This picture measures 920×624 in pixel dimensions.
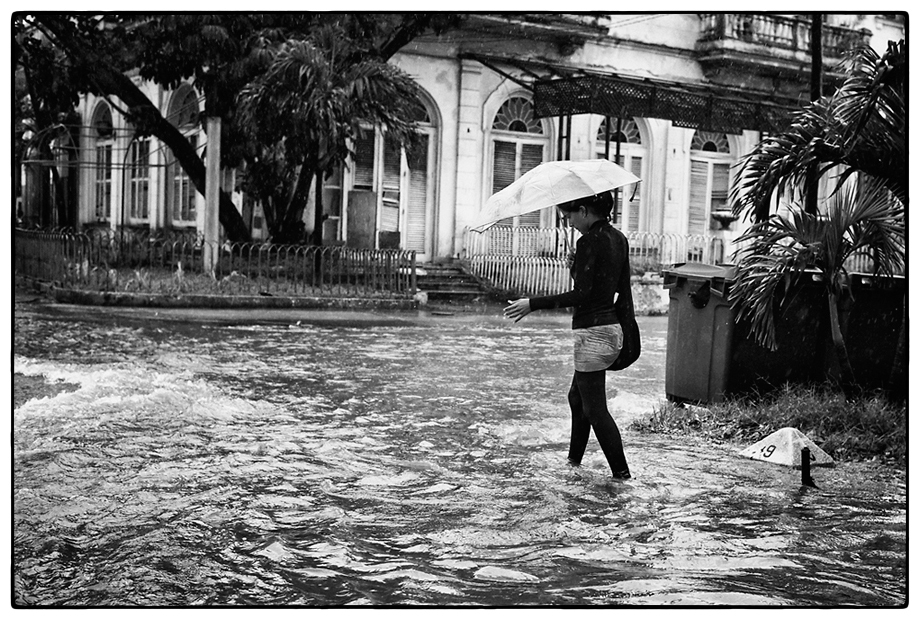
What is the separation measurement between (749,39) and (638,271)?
13.8 feet

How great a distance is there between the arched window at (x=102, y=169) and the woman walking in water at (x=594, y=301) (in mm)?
14901

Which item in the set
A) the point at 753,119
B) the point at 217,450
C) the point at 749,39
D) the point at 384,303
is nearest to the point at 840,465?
the point at 217,450

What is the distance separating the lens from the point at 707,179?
53.8 feet

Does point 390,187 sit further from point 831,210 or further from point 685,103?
point 831,210

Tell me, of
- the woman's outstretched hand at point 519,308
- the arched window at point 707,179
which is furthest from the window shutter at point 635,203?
the woman's outstretched hand at point 519,308

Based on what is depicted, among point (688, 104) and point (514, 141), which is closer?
point (688, 104)

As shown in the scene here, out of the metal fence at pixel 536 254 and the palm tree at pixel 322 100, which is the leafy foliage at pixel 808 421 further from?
the palm tree at pixel 322 100

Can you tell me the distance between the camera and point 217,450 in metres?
5.77

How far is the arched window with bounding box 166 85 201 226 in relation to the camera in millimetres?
17016

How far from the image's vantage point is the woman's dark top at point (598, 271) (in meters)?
4.58

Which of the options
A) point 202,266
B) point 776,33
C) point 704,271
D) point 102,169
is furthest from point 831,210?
point 102,169

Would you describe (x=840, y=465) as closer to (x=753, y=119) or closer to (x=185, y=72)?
(x=753, y=119)

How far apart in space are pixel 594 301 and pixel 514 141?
41.1ft

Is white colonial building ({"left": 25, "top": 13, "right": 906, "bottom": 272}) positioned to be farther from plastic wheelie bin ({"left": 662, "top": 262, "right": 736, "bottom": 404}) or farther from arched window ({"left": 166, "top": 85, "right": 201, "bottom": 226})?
plastic wheelie bin ({"left": 662, "top": 262, "right": 736, "bottom": 404})
